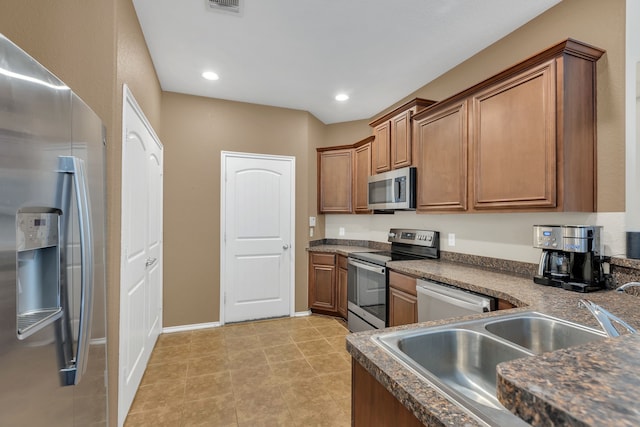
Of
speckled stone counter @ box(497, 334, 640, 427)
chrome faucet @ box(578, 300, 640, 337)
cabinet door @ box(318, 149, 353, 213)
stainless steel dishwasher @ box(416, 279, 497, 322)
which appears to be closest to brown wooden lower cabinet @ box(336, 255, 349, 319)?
cabinet door @ box(318, 149, 353, 213)

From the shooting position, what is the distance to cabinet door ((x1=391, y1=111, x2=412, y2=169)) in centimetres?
293

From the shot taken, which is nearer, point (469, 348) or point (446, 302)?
point (469, 348)

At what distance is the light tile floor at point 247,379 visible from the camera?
2.00 meters

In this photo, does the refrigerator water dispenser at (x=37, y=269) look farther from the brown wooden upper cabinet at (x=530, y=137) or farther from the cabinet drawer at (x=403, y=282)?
the brown wooden upper cabinet at (x=530, y=137)

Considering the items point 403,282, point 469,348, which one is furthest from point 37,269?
point 403,282

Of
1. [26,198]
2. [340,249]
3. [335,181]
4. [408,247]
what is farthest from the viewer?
[335,181]

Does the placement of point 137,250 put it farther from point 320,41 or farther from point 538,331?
point 538,331

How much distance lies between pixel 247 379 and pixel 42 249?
6.52 ft

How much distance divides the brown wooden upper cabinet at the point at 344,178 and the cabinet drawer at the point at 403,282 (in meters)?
1.23

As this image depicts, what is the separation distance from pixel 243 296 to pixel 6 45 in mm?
3341

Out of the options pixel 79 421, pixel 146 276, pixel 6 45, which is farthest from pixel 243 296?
pixel 6 45

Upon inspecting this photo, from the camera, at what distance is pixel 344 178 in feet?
13.3

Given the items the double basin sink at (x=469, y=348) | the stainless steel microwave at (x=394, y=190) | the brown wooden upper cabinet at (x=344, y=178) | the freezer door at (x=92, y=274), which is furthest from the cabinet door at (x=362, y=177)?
the freezer door at (x=92, y=274)

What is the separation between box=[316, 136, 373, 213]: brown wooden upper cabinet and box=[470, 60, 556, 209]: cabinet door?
5.27 feet
